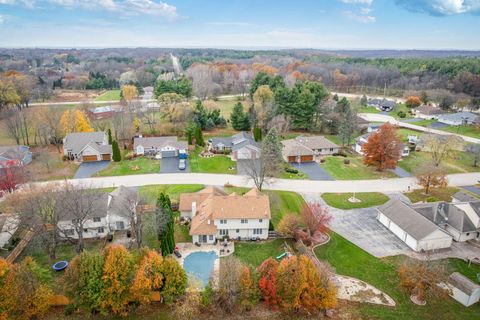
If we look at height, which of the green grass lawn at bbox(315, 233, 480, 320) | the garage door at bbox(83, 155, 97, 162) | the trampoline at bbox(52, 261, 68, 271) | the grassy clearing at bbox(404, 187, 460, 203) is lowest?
the green grass lawn at bbox(315, 233, 480, 320)

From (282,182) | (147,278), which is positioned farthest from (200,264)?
(282,182)

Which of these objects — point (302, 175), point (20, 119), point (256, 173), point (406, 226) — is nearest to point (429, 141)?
point (302, 175)

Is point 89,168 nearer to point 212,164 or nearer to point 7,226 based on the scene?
point 212,164

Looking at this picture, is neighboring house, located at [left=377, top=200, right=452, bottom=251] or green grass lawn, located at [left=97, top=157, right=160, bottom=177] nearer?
neighboring house, located at [left=377, top=200, right=452, bottom=251]

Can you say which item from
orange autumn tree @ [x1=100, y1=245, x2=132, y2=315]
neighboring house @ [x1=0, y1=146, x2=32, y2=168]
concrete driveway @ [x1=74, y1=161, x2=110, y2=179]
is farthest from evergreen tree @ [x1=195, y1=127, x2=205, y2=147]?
orange autumn tree @ [x1=100, y1=245, x2=132, y2=315]

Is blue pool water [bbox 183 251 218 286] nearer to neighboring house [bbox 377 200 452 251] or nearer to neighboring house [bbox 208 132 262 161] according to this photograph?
neighboring house [bbox 377 200 452 251]

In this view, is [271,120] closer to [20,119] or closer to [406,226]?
[406,226]
